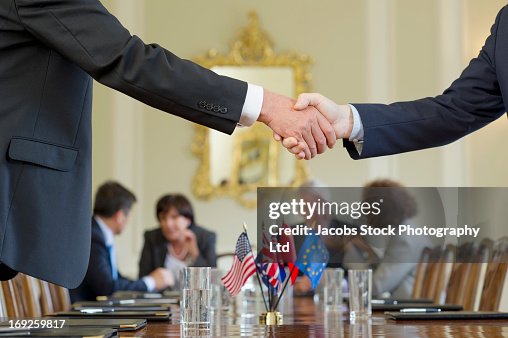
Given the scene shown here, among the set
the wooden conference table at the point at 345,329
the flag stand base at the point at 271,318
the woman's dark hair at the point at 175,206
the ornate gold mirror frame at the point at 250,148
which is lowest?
the wooden conference table at the point at 345,329

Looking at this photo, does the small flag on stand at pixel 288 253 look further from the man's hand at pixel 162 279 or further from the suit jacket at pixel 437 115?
the man's hand at pixel 162 279

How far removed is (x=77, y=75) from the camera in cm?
243

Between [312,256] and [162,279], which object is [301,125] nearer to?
[312,256]

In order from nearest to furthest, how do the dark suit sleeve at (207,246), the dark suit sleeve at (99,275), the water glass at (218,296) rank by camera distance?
1. the water glass at (218,296)
2. the dark suit sleeve at (99,275)
3. the dark suit sleeve at (207,246)

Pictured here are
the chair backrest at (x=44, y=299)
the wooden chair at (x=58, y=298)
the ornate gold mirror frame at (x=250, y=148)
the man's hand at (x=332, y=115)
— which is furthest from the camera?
the ornate gold mirror frame at (x=250, y=148)

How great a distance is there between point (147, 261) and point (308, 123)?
138 inches

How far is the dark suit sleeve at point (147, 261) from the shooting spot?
20.6ft

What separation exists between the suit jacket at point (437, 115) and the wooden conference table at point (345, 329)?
0.62m

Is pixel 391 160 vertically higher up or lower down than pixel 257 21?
lower down

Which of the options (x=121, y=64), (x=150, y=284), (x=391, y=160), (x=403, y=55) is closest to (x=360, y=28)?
(x=403, y=55)

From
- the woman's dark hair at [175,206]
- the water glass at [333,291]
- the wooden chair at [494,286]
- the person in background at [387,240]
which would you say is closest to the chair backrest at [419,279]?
the wooden chair at [494,286]

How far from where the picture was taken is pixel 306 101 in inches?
119

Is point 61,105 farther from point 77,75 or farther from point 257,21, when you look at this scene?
point 257,21

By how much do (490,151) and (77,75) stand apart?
562cm
